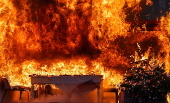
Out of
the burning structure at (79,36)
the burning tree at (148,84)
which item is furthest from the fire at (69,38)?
the burning tree at (148,84)

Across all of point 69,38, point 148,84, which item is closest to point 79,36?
point 69,38

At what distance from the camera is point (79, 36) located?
10.7 meters

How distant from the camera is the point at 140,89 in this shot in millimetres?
7586

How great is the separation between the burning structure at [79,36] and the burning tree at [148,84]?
2.25 meters

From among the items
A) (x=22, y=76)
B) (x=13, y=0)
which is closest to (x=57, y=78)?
(x=22, y=76)

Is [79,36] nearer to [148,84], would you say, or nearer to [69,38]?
[69,38]

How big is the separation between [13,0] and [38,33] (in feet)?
5.27

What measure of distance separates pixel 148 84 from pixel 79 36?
13.0ft

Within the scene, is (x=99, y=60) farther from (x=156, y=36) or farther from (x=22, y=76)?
(x=22, y=76)

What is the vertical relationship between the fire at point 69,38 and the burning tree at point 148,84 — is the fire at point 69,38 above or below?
above

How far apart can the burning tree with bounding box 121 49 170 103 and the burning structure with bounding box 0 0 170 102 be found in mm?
2246

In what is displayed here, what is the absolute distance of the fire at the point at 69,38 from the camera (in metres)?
10.3

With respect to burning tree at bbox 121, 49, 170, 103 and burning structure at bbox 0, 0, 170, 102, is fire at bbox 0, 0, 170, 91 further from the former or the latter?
burning tree at bbox 121, 49, 170, 103

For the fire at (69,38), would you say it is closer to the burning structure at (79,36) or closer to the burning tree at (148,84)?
the burning structure at (79,36)
